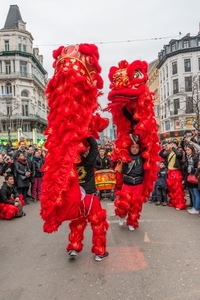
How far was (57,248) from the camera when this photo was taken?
4.74m

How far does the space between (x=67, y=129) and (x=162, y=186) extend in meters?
4.84

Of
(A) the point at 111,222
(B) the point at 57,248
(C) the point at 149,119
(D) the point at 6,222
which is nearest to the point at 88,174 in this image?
(B) the point at 57,248

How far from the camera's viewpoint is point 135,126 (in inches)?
218

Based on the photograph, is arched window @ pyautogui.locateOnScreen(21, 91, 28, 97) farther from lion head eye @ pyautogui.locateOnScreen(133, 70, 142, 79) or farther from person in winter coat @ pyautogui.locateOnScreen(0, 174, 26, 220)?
lion head eye @ pyautogui.locateOnScreen(133, 70, 142, 79)

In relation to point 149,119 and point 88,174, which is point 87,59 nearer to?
point 88,174

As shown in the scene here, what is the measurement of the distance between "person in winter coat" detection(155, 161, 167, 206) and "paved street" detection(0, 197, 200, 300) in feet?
6.76

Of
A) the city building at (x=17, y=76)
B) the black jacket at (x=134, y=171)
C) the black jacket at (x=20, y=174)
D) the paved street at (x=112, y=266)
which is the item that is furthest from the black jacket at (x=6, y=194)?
the city building at (x=17, y=76)

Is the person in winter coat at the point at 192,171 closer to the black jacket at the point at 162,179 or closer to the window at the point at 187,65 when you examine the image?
the black jacket at the point at 162,179

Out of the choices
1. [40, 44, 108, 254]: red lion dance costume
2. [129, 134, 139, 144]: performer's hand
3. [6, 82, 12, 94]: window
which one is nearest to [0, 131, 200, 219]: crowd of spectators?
[129, 134, 139, 144]: performer's hand

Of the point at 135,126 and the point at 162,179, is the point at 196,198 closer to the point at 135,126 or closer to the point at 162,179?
the point at 162,179

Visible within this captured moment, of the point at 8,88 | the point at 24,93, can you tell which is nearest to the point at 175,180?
the point at 24,93

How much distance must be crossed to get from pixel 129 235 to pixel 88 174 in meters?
1.70

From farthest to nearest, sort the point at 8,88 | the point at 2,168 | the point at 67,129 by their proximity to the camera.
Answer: the point at 8,88, the point at 2,168, the point at 67,129

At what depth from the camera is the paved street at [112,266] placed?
3.27 metres
